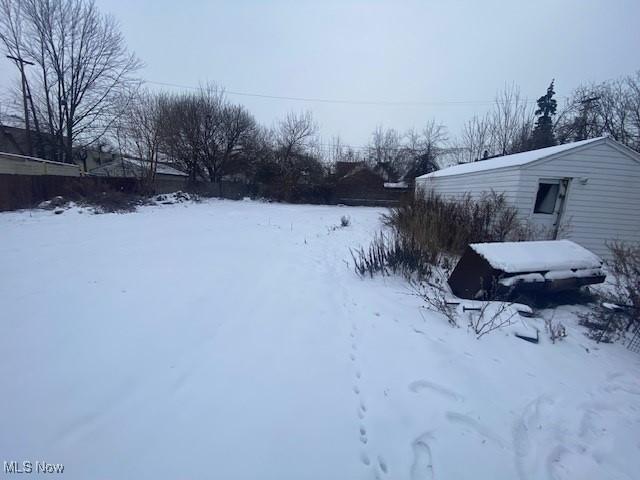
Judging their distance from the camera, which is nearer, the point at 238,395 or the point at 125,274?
the point at 238,395

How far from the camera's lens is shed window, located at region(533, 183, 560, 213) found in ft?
26.3

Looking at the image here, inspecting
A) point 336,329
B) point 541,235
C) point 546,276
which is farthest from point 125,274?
point 541,235

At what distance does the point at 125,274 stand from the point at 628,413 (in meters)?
6.28

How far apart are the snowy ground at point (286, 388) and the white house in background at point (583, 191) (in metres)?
5.39

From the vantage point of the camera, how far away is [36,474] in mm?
1453

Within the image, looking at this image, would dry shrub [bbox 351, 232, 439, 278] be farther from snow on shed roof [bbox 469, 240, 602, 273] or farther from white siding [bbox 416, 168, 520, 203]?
white siding [bbox 416, 168, 520, 203]

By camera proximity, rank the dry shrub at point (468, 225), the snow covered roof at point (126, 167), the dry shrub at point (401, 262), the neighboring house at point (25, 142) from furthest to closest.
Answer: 1. the snow covered roof at point (126, 167)
2. the neighboring house at point (25, 142)
3. the dry shrub at point (468, 225)
4. the dry shrub at point (401, 262)

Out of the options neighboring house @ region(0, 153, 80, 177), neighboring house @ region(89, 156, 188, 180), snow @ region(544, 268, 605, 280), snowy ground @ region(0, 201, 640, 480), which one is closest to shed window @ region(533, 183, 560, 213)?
snow @ region(544, 268, 605, 280)

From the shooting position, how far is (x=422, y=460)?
5.48 feet

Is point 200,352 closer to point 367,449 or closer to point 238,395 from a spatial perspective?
point 238,395

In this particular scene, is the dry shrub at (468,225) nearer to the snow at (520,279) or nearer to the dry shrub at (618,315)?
the snow at (520,279)

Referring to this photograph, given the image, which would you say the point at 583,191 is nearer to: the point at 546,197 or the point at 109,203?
the point at 546,197

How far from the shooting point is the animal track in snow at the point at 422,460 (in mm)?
1573

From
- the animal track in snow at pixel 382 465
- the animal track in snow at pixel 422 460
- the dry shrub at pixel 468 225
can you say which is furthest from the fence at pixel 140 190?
the animal track in snow at pixel 382 465
